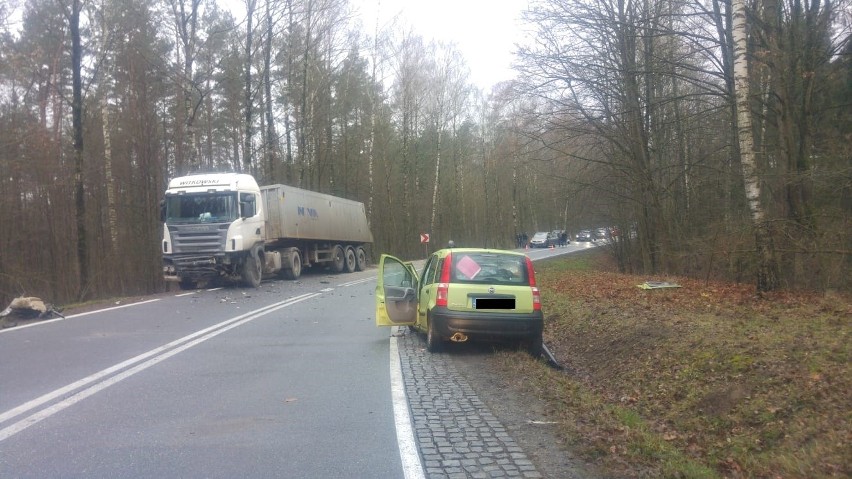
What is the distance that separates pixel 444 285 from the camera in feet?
32.5

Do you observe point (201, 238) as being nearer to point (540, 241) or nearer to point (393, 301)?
point (393, 301)

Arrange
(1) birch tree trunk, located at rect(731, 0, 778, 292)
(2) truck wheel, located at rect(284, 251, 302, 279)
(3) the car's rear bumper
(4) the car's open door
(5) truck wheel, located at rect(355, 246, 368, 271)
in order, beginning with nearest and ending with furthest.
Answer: (3) the car's rear bumper, (4) the car's open door, (1) birch tree trunk, located at rect(731, 0, 778, 292), (2) truck wheel, located at rect(284, 251, 302, 279), (5) truck wheel, located at rect(355, 246, 368, 271)

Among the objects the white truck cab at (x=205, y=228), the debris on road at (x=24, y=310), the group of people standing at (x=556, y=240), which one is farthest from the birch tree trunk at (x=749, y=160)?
the group of people standing at (x=556, y=240)

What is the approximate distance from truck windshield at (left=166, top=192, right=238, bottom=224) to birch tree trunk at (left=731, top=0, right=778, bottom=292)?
1516 cm

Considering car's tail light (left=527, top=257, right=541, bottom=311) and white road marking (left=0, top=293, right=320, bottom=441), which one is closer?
white road marking (left=0, top=293, right=320, bottom=441)

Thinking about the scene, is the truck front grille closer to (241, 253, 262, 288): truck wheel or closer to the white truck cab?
the white truck cab

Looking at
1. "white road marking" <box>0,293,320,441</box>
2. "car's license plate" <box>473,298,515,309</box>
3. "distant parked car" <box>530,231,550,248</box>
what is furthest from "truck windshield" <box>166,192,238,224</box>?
"distant parked car" <box>530,231,550,248</box>

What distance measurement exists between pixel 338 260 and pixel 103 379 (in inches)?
966

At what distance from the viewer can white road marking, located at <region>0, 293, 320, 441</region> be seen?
6617 mm

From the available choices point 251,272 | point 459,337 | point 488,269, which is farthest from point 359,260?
point 459,337

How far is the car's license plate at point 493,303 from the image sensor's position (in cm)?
977

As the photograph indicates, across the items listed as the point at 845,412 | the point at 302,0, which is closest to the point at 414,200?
the point at 302,0

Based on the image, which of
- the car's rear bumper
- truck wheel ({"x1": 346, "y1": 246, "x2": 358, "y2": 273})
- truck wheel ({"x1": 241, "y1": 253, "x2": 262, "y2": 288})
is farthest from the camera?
truck wheel ({"x1": 346, "y1": 246, "x2": 358, "y2": 273})

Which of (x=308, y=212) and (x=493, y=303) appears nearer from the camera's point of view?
(x=493, y=303)
